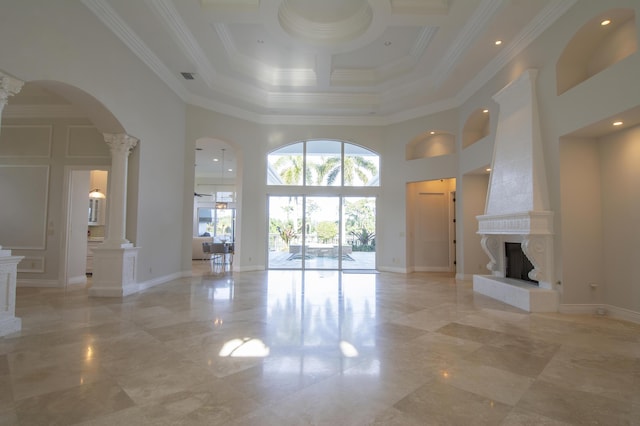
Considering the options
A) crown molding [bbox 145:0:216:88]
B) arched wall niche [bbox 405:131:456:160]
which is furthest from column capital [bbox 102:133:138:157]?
arched wall niche [bbox 405:131:456:160]

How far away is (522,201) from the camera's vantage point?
520cm

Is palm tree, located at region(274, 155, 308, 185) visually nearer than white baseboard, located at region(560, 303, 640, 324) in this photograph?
No

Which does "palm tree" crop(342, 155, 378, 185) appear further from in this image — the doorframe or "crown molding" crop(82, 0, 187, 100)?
the doorframe

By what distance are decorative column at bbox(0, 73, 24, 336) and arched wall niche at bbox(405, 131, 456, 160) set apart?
7980mm

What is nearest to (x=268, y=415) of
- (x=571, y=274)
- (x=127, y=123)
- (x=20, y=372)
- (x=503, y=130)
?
(x=20, y=372)

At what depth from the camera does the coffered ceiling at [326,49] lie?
17.4ft

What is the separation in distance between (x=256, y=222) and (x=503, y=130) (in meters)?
6.26

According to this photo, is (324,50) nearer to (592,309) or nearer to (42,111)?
A: (42,111)

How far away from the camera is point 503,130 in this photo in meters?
5.94

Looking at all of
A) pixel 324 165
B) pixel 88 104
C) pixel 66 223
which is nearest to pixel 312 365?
pixel 88 104

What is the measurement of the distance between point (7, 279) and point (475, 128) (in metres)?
8.59

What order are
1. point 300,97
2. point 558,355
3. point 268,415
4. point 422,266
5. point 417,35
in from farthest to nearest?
point 422,266
point 300,97
point 417,35
point 558,355
point 268,415

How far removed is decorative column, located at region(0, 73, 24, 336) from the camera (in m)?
3.59

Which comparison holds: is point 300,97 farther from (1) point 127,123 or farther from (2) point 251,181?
(1) point 127,123
